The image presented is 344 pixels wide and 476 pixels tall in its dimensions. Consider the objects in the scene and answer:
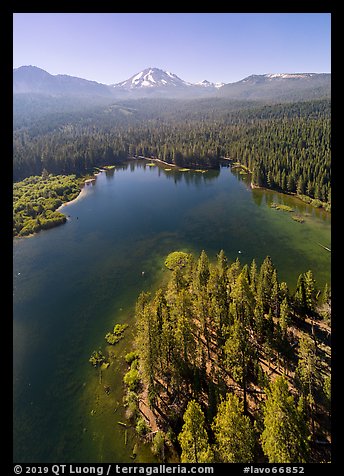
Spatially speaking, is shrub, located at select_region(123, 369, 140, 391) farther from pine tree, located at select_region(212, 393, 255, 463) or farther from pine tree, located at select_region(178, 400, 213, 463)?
pine tree, located at select_region(212, 393, 255, 463)

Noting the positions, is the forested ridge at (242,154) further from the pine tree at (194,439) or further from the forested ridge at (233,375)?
the pine tree at (194,439)

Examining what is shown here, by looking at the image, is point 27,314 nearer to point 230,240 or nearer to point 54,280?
point 54,280

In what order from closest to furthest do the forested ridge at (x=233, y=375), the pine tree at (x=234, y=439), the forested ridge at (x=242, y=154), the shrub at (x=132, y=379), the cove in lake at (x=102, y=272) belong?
the pine tree at (x=234, y=439) < the forested ridge at (x=233, y=375) < the cove in lake at (x=102, y=272) < the shrub at (x=132, y=379) < the forested ridge at (x=242, y=154)

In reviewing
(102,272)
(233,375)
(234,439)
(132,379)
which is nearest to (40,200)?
(102,272)

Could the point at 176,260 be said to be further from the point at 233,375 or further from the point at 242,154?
the point at 242,154

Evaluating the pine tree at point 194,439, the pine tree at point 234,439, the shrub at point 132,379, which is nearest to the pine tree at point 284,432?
the pine tree at point 234,439

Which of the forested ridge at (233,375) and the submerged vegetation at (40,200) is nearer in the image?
the forested ridge at (233,375)
